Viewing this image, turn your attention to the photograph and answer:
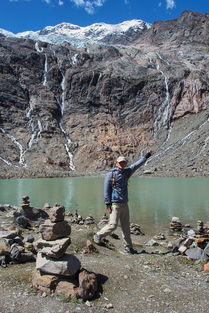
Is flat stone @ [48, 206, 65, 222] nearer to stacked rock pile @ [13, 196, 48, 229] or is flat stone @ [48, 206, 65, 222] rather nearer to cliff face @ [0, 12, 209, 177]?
stacked rock pile @ [13, 196, 48, 229]

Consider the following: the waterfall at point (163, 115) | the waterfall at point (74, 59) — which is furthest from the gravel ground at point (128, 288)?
the waterfall at point (74, 59)

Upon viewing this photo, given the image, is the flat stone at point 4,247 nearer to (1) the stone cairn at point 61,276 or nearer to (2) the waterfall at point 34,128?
(1) the stone cairn at point 61,276

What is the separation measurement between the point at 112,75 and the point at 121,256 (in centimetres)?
12134

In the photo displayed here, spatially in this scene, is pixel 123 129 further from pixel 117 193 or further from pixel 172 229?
pixel 117 193

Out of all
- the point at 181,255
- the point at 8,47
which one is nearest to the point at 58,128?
the point at 8,47

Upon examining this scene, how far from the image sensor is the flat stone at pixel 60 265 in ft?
25.2

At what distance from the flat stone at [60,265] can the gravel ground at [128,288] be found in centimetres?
55

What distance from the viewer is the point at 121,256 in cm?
1068

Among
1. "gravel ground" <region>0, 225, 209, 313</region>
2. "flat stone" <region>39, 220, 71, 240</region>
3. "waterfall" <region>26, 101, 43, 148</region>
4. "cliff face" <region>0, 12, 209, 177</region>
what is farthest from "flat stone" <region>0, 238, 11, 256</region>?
"waterfall" <region>26, 101, 43, 148</region>

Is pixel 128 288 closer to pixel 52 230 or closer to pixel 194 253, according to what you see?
pixel 52 230

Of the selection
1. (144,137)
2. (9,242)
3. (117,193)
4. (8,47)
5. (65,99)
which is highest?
(8,47)

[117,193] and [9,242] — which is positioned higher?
[117,193]

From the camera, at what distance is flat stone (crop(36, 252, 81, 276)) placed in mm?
7695

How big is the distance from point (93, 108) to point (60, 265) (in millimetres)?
115408
